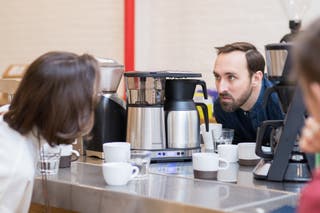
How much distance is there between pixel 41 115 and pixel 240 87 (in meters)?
1.44

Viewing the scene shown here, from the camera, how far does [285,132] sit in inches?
64.9

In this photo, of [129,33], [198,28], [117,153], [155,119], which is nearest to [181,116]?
[155,119]

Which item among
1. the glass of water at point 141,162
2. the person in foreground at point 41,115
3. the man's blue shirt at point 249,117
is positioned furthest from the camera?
the man's blue shirt at point 249,117

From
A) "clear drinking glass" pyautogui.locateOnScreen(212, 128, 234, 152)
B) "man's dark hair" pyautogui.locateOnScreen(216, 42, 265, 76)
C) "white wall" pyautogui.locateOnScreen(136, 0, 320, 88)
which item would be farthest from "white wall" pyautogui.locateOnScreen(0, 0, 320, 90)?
"clear drinking glass" pyautogui.locateOnScreen(212, 128, 234, 152)

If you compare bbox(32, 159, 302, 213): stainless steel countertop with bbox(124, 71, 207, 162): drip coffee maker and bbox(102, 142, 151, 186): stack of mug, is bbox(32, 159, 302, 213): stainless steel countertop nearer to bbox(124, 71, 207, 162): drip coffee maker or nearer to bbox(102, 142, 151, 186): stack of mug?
bbox(102, 142, 151, 186): stack of mug

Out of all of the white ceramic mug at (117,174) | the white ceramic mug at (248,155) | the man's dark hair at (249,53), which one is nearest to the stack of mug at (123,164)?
the white ceramic mug at (117,174)

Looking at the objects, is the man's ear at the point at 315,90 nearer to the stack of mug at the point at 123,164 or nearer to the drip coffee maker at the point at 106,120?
the stack of mug at the point at 123,164

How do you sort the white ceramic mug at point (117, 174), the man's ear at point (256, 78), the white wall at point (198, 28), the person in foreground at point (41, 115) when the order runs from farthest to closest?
the white wall at point (198, 28) → the man's ear at point (256, 78) → the white ceramic mug at point (117, 174) → the person in foreground at point (41, 115)

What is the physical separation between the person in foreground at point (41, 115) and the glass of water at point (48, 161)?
0.21m

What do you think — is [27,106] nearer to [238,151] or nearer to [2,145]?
[2,145]

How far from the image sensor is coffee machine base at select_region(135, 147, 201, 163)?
2010 millimetres

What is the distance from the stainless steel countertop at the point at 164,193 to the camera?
4.59 ft

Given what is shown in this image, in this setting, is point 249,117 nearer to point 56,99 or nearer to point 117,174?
point 117,174

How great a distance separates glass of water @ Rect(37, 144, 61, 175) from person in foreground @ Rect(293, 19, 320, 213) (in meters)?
0.98
